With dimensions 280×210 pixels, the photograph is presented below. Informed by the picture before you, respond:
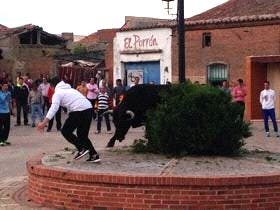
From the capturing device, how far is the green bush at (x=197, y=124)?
10.2m

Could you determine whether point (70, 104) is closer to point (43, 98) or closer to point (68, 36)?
point (43, 98)

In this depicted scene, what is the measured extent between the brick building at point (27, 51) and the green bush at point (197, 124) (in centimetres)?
3233

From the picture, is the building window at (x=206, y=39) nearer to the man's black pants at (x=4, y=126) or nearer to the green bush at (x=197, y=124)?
the man's black pants at (x=4, y=126)

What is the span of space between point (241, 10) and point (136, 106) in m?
20.9

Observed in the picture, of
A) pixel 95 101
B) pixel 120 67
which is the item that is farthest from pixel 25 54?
pixel 95 101

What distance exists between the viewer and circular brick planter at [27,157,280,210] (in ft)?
28.1

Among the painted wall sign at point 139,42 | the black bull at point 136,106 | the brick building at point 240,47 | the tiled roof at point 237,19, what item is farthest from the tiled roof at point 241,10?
the black bull at point 136,106

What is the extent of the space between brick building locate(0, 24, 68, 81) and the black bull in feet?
99.9

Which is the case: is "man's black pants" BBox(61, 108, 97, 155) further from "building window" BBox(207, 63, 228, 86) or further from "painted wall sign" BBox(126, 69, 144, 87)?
"painted wall sign" BBox(126, 69, 144, 87)

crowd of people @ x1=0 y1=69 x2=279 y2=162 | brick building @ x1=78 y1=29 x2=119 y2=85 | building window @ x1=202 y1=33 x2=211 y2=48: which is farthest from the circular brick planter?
brick building @ x1=78 y1=29 x2=119 y2=85

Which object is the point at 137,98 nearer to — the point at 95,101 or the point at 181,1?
the point at 181,1

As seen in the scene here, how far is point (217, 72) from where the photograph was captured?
30.5 m

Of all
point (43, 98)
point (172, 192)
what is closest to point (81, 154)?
point (172, 192)

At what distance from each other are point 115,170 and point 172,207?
120 cm
